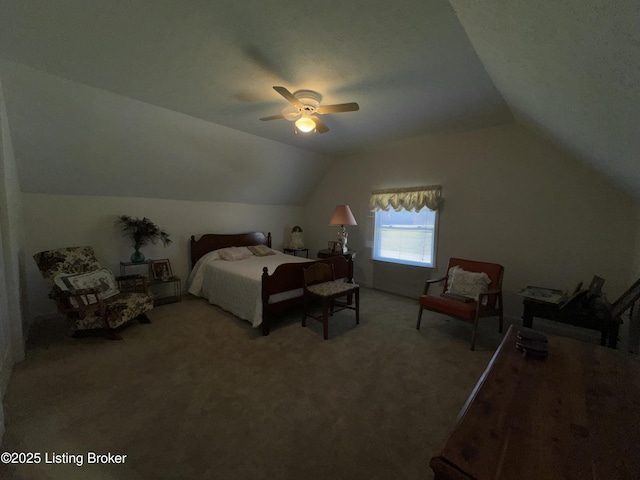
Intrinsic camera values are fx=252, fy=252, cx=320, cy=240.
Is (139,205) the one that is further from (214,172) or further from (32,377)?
(32,377)

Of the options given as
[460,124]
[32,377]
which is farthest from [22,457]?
[460,124]

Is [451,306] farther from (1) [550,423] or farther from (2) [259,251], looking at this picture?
(2) [259,251]

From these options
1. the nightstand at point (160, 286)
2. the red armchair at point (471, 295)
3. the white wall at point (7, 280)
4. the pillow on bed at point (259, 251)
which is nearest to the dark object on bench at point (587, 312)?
the red armchair at point (471, 295)

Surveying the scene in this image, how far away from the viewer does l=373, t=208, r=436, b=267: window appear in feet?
13.5

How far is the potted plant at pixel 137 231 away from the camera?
3.62 metres

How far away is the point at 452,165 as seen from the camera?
3768 mm

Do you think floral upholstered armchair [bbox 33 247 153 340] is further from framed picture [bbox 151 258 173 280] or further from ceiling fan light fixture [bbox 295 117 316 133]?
ceiling fan light fixture [bbox 295 117 316 133]

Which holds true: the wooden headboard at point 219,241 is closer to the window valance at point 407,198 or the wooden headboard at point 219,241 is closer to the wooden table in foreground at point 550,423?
the window valance at point 407,198

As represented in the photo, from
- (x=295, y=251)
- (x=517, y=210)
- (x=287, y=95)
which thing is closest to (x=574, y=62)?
(x=287, y=95)

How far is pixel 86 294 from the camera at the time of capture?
8.63ft

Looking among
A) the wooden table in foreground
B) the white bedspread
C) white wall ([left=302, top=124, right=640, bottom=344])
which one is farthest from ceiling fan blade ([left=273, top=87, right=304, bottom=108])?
white wall ([left=302, top=124, right=640, bottom=344])

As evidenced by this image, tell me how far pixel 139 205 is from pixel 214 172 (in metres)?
1.21

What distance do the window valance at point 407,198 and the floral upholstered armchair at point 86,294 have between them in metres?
3.72

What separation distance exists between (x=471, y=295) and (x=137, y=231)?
4.54 metres
